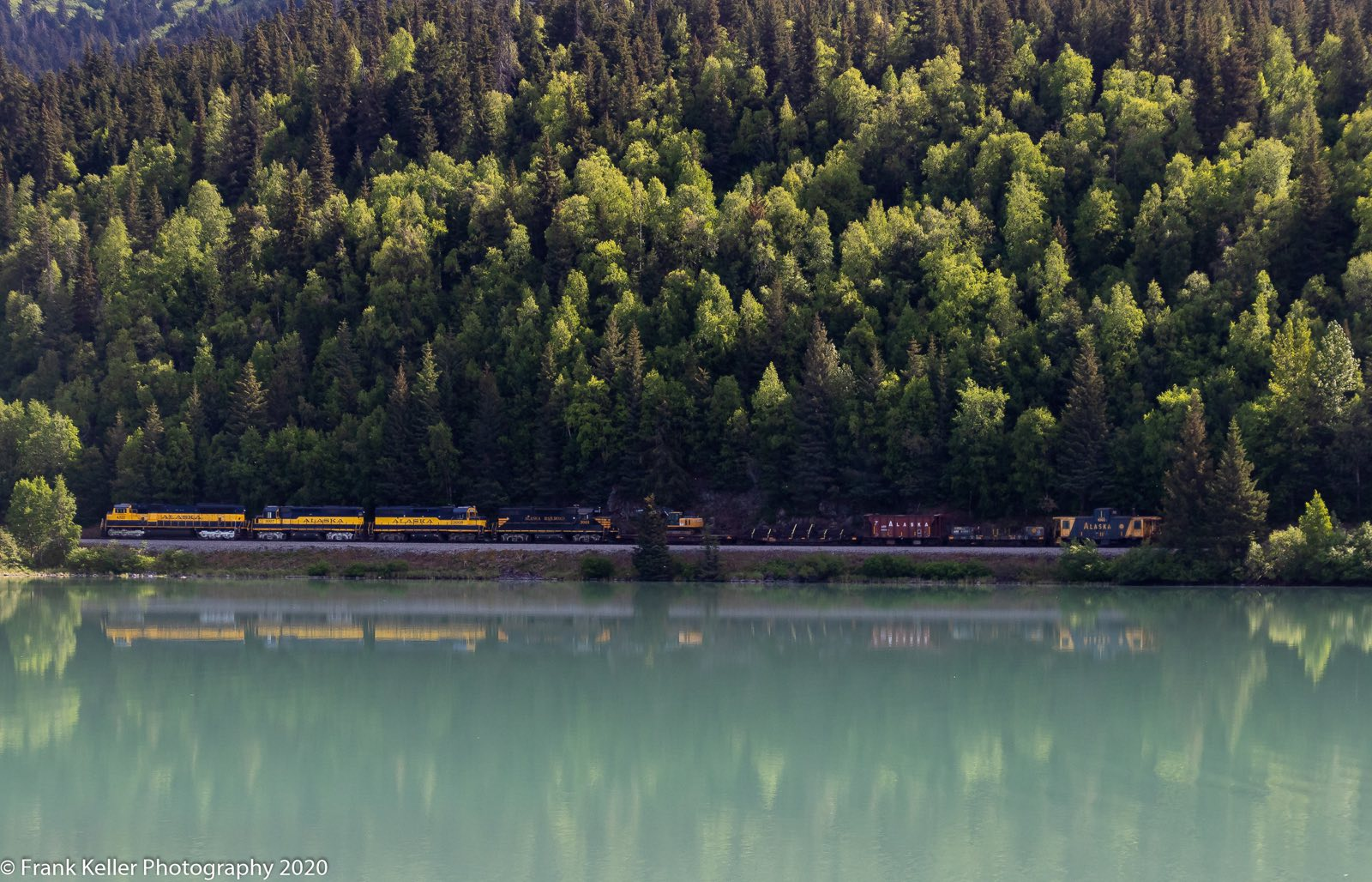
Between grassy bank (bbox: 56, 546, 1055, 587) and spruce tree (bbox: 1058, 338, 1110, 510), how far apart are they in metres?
7.14

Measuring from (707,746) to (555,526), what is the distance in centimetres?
4840

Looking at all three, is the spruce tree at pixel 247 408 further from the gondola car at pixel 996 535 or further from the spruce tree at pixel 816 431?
the gondola car at pixel 996 535

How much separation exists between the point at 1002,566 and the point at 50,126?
323 ft

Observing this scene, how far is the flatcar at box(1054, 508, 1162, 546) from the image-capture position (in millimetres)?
70000

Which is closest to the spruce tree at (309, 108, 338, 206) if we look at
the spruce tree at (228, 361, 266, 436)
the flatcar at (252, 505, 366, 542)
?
the spruce tree at (228, 361, 266, 436)

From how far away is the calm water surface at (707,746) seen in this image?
23656mm

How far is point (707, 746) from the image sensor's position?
3172 centimetres

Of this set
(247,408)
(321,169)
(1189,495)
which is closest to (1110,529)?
(1189,495)

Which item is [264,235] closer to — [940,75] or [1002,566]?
[940,75]

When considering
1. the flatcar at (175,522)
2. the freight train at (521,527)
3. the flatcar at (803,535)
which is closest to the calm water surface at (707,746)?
the freight train at (521,527)

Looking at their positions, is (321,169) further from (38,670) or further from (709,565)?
(38,670)

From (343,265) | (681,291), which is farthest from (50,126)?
(681,291)

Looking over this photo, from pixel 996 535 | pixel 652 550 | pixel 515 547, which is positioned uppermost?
pixel 996 535

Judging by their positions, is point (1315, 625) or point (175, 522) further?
point (175, 522)
